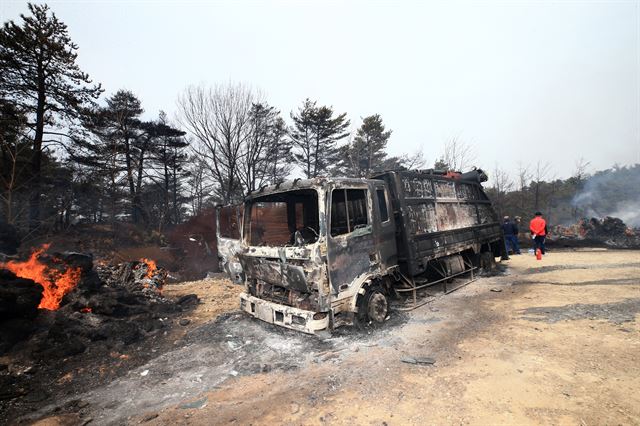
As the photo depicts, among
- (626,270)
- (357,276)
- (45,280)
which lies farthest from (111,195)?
(626,270)

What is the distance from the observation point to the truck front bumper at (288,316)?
4.13m

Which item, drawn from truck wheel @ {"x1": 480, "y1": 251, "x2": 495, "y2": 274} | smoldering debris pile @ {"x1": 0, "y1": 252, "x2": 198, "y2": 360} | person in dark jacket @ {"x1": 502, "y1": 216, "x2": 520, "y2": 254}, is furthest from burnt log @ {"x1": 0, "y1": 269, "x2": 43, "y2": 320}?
person in dark jacket @ {"x1": 502, "y1": 216, "x2": 520, "y2": 254}

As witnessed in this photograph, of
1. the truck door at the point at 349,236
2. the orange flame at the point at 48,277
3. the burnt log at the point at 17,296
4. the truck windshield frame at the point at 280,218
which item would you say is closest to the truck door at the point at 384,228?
the truck door at the point at 349,236

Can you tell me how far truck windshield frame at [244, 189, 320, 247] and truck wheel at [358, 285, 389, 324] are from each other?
4.64 feet

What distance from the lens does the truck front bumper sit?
413 cm

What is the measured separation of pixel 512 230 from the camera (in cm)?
1289

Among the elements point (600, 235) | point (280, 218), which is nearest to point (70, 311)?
point (280, 218)

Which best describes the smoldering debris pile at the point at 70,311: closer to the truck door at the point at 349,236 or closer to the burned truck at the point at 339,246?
the burned truck at the point at 339,246

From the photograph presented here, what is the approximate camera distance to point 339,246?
172 inches

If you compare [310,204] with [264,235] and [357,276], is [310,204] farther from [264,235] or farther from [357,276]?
[357,276]

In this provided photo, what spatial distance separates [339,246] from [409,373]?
1.87 m

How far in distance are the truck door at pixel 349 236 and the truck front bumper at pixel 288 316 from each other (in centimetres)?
50

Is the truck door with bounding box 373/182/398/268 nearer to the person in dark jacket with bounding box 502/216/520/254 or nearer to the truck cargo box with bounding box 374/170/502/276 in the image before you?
the truck cargo box with bounding box 374/170/502/276

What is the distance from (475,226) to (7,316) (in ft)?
32.8
